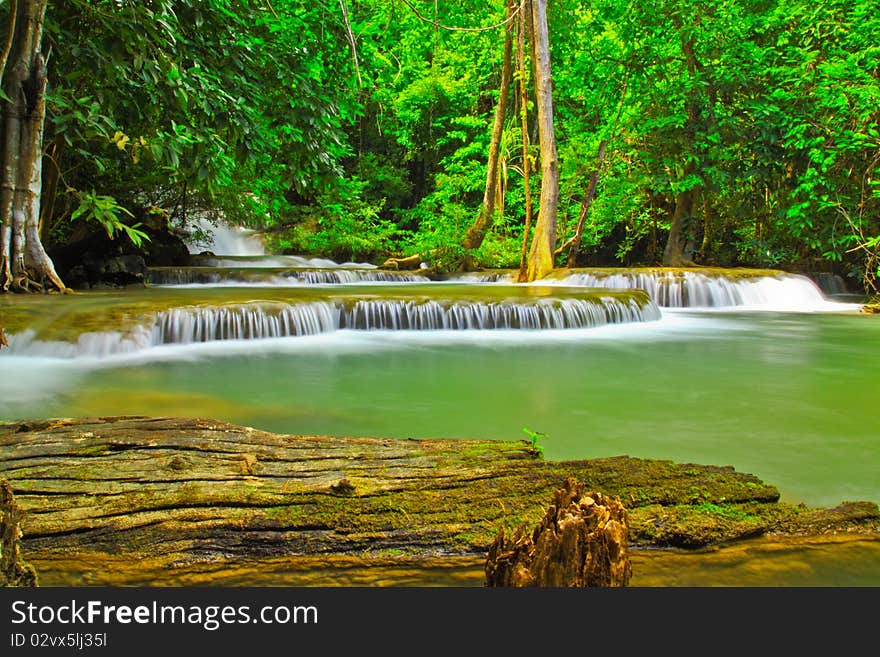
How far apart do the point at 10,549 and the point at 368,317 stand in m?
7.05

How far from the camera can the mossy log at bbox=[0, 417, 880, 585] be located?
66.6 inches

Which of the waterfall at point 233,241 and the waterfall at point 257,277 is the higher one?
the waterfall at point 233,241

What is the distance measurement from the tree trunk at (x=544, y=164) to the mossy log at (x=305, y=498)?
11325 millimetres

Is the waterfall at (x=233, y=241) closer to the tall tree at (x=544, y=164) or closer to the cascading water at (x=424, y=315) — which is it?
the tall tree at (x=544, y=164)

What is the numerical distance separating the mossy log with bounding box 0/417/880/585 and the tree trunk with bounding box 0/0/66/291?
4.81 metres

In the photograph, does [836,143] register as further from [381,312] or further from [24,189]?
[24,189]

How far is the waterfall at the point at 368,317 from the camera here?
22.1 ft

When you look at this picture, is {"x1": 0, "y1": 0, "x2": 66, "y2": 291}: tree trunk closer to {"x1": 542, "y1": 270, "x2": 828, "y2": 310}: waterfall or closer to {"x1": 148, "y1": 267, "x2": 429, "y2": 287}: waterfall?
{"x1": 148, "y1": 267, "x2": 429, "y2": 287}: waterfall

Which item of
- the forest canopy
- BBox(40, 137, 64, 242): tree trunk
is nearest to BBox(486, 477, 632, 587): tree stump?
the forest canopy

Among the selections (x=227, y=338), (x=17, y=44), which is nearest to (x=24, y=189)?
(x=17, y=44)

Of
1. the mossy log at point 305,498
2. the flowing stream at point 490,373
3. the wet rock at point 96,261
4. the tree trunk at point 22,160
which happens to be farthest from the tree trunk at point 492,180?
the mossy log at point 305,498

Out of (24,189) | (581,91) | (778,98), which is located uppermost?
(581,91)

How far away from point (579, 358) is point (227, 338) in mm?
4207

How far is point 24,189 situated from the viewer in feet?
20.2
